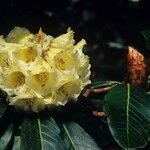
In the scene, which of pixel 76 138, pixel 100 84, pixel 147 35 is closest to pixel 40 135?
pixel 76 138

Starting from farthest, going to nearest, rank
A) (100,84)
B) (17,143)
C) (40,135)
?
(100,84) → (17,143) → (40,135)

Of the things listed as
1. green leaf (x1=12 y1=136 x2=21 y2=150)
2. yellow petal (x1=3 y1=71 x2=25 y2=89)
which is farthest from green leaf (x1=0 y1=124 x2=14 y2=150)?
yellow petal (x1=3 y1=71 x2=25 y2=89)

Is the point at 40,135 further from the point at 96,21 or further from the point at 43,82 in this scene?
the point at 96,21

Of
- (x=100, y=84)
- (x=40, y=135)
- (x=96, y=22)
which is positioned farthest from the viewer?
(x=96, y=22)

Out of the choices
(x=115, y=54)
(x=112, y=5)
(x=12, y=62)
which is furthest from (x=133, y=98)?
(x=115, y=54)

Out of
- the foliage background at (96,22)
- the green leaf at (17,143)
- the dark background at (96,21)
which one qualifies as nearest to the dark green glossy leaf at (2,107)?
the green leaf at (17,143)

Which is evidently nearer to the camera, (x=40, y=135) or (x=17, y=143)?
(x=40, y=135)
